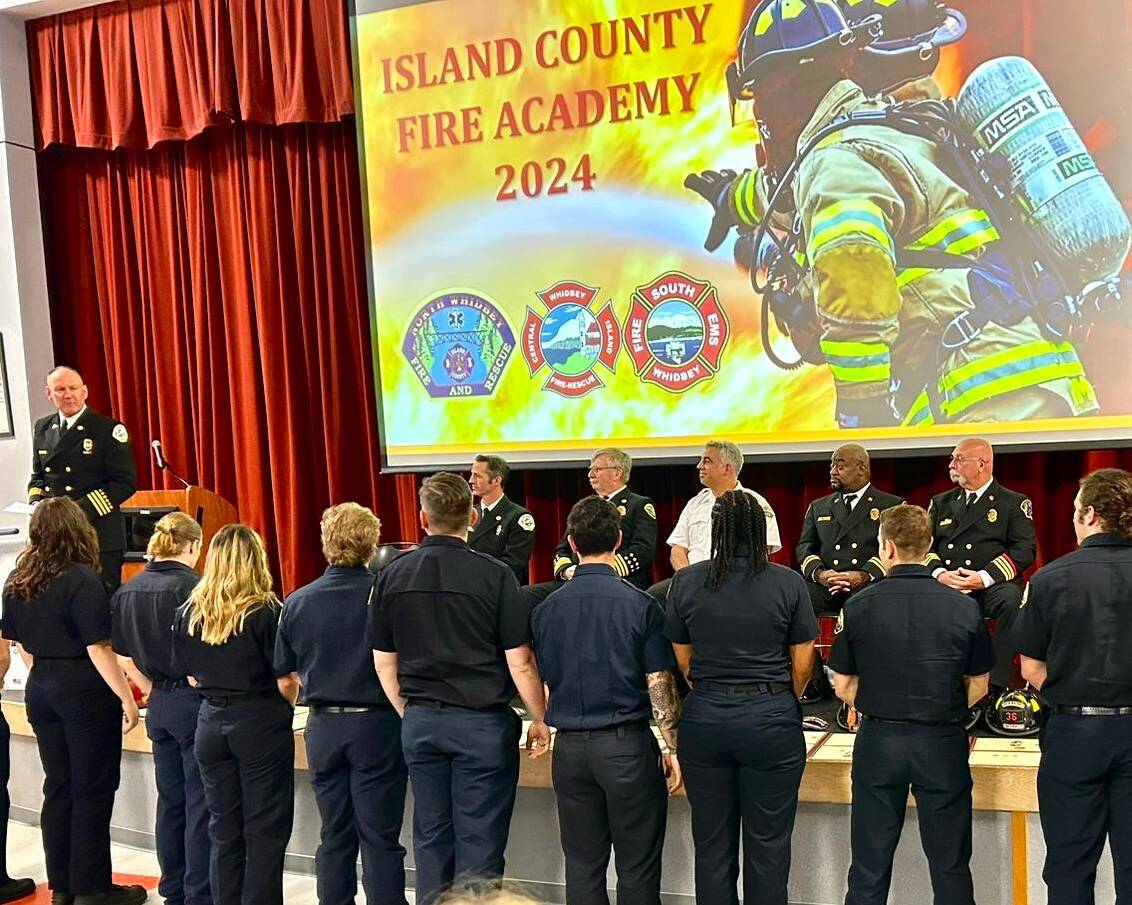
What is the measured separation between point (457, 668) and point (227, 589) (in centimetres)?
73

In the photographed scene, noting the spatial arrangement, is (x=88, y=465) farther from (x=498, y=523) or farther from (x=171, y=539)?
(x=498, y=523)

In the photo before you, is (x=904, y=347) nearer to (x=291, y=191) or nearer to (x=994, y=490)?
(x=994, y=490)

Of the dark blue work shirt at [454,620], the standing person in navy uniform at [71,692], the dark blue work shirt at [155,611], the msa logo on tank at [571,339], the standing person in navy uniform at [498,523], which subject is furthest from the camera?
the msa logo on tank at [571,339]

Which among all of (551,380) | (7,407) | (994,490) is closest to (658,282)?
(551,380)

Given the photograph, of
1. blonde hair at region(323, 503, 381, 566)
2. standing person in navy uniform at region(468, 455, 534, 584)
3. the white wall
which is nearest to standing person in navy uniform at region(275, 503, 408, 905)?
blonde hair at region(323, 503, 381, 566)

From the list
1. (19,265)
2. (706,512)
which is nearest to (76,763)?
(706,512)

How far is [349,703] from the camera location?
3463mm

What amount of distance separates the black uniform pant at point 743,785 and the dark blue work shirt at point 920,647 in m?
0.26

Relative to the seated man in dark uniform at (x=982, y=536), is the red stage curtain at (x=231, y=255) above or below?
above

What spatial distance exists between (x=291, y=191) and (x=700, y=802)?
465 cm

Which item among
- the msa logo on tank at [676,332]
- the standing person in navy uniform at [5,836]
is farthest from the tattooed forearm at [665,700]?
the msa logo on tank at [676,332]

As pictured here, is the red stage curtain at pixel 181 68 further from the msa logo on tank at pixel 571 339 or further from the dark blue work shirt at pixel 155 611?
the dark blue work shirt at pixel 155 611

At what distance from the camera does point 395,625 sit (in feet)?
10.9

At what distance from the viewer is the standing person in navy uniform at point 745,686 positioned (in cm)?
308
